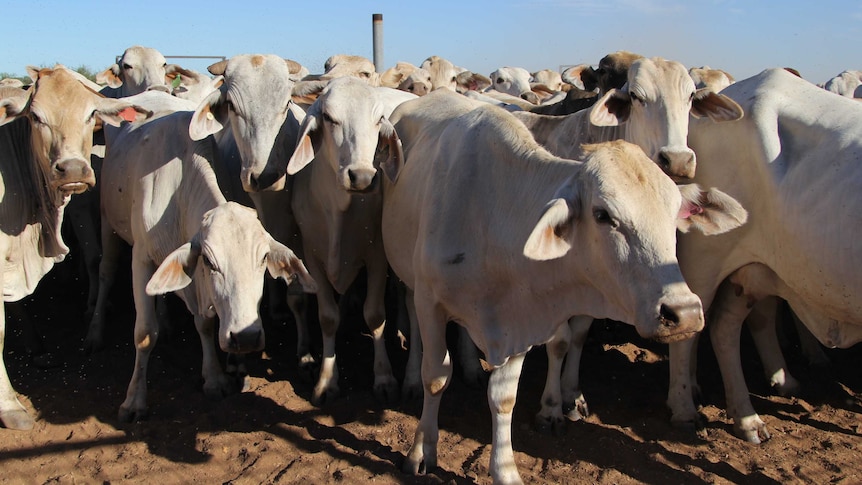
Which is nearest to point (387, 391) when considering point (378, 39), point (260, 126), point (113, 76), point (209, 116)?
point (260, 126)

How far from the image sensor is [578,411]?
530 cm

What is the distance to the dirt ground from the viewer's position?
4.50m

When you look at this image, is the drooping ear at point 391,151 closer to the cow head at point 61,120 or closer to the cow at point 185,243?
the cow at point 185,243

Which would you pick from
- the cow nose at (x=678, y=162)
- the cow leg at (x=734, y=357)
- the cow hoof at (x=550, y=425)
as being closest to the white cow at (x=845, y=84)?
the cow leg at (x=734, y=357)

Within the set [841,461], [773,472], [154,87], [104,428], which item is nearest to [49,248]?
[104,428]

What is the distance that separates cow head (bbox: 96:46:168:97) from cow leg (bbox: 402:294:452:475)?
20.8 feet

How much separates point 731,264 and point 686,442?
114cm

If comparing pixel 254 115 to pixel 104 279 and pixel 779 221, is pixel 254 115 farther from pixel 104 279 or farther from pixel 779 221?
pixel 779 221

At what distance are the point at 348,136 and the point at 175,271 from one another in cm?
137

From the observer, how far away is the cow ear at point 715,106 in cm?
475

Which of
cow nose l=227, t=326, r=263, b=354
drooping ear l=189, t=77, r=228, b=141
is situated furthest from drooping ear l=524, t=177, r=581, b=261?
drooping ear l=189, t=77, r=228, b=141

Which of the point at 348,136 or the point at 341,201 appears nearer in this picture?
the point at 348,136

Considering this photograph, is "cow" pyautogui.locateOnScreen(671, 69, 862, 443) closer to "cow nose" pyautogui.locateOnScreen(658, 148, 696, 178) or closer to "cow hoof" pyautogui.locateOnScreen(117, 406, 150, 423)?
"cow nose" pyautogui.locateOnScreen(658, 148, 696, 178)

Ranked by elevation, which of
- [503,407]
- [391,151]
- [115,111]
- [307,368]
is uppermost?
[115,111]
